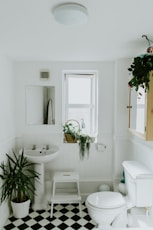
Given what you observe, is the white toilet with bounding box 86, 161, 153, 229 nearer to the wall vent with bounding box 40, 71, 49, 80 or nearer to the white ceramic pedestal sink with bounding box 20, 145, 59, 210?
the white ceramic pedestal sink with bounding box 20, 145, 59, 210

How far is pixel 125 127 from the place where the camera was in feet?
10.5

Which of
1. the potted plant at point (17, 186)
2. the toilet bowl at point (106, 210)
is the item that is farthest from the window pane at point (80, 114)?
the toilet bowl at point (106, 210)

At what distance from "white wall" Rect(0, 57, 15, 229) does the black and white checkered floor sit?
0.21 metres

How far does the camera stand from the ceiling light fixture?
1361 mm

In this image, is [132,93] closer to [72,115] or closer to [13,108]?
[72,115]

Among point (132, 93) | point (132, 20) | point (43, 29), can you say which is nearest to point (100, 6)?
point (132, 20)

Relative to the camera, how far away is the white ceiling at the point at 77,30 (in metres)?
1.38

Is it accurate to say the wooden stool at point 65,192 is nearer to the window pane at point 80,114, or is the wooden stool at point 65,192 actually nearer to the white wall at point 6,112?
the white wall at point 6,112

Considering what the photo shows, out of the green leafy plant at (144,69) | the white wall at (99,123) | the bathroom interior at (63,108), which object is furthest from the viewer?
→ the white wall at (99,123)

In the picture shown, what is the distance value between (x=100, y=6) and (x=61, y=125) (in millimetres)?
2184

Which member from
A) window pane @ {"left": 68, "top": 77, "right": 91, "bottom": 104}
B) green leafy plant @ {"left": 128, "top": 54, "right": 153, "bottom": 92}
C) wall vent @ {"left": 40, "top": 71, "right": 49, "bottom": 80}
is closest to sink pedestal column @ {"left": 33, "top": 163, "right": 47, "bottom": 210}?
window pane @ {"left": 68, "top": 77, "right": 91, "bottom": 104}

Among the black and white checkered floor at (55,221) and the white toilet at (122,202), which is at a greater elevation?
the white toilet at (122,202)

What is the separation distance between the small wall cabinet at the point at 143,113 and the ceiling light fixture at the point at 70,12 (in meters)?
0.95

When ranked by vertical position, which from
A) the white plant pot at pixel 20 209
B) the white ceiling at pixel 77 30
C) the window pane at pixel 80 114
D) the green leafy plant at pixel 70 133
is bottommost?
the white plant pot at pixel 20 209
